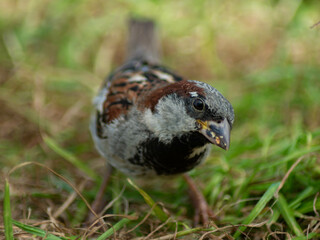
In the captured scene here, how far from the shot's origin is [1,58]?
4.73m

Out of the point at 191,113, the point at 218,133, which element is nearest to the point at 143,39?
the point at 191,113

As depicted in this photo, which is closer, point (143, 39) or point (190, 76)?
point (143, 39)

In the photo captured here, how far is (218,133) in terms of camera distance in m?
2.06

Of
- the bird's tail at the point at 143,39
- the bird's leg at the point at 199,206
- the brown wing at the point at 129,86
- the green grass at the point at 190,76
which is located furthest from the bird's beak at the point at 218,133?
the bird's tail at the point at 143,39

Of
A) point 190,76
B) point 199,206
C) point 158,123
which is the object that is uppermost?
point 158,123

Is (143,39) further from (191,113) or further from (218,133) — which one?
(218,133)

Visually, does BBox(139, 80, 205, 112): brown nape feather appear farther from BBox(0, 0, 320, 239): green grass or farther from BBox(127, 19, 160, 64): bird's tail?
BBox(127, 19, 160, 64): bird's tail

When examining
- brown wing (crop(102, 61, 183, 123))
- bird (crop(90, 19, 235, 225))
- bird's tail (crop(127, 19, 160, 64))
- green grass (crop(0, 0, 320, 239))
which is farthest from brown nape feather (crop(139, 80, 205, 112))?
bird's tail (crop(127, 19, 160, 64))

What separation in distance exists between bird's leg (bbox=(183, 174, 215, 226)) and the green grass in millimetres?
79

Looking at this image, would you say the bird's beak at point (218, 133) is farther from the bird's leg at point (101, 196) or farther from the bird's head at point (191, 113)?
the bird's leg at point (101, 196)

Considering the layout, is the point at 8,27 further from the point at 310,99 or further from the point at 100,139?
the point at 310,99

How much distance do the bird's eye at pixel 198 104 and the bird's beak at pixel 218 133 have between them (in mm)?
82

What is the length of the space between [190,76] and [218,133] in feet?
9.64

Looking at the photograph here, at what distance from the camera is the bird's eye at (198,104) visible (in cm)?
207
